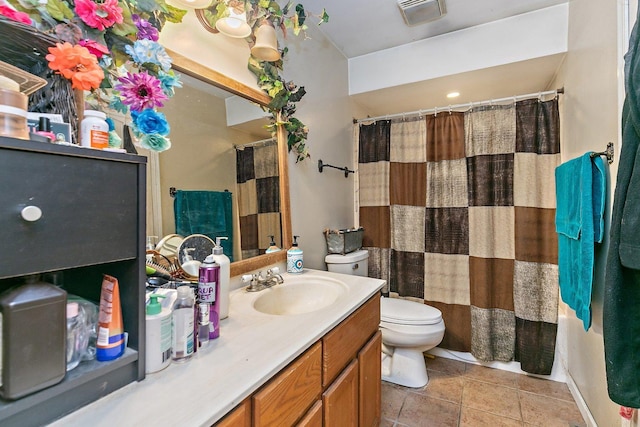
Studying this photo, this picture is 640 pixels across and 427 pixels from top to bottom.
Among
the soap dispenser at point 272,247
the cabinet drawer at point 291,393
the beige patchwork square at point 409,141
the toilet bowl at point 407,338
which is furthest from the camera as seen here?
the beige patchwork square at point 409,141

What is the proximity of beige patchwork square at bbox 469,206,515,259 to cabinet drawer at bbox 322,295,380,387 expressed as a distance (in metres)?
1.13

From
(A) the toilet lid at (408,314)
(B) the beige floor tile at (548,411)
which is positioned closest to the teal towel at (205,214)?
(A) the toilet lid at (408,314)

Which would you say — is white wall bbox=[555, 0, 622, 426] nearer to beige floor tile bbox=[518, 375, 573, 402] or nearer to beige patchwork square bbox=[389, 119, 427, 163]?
beige floor tile bbox=[518, 375, 573, 402]

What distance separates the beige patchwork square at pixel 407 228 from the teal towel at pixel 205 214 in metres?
1.44

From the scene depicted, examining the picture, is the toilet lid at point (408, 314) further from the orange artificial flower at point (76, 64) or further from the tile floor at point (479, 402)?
the orange artificial flower at point (76, 64)

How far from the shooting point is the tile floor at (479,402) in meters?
1.54

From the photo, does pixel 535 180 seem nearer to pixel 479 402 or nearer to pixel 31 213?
pixel 479 402

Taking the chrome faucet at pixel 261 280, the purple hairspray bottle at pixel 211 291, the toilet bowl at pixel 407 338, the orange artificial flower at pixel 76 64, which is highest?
the orange artificial flower at pixel 76 64

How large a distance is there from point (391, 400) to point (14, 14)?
220cm

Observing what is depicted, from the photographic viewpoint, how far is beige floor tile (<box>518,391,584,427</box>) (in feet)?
4.98

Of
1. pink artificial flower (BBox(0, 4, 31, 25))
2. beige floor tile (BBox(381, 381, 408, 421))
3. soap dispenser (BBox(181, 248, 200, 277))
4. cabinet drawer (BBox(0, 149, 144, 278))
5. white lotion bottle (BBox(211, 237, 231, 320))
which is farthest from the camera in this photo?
beige floor tile (BBox(381, 381, 408, 421))

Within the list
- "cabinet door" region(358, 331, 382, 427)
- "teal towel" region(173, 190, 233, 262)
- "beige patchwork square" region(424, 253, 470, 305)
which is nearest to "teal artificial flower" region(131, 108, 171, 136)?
"teal towel" region(173, 190, 233, 262)

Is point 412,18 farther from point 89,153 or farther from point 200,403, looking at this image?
point 200,403

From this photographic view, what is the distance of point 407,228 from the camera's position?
2.22 m
